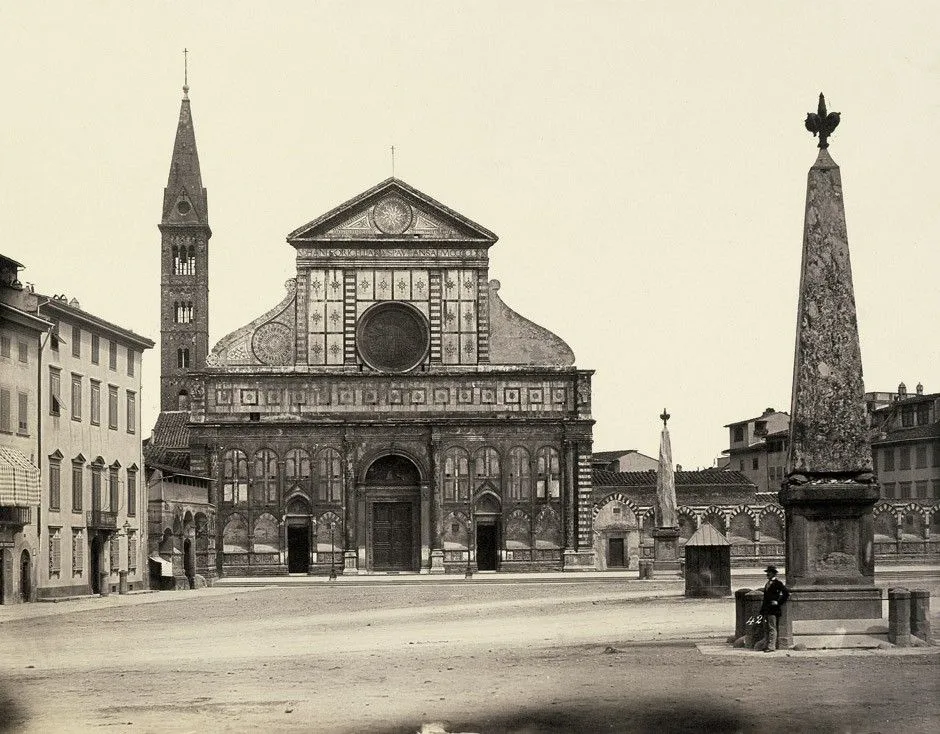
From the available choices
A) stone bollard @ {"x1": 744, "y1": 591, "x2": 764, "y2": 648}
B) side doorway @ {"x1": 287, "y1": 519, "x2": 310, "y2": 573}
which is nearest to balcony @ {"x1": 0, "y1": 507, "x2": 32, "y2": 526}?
stone bollard @ {"x1": 744, "y1": 591, "x2": 764, "y2": 648}

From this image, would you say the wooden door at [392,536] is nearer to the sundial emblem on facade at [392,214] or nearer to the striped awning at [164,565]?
the sundial emblem on facade at [392,214]

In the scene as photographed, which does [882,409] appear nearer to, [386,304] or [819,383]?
[386,304]

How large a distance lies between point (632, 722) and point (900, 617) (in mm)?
5922

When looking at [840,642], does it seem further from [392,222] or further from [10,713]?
[392,222]

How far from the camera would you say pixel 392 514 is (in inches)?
2502

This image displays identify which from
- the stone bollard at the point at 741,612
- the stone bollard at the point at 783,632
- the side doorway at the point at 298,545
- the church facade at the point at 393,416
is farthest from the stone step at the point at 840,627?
the side doorway at the point at 298,545

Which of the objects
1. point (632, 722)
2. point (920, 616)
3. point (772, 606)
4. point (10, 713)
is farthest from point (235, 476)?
point (632, 722)

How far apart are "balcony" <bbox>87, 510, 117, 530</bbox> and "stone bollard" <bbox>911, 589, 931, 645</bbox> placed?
3011cm

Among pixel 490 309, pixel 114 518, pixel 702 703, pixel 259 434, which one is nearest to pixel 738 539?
pixel 490 309

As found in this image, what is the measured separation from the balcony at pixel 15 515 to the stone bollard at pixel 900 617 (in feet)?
77.7

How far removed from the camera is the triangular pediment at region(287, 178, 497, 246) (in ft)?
210

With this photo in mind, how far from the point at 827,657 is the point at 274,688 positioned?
5922 millimetres

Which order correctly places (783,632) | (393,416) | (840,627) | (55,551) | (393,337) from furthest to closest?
(393,337) → (393,416) → (55,551) → (840,627) → (783,632)

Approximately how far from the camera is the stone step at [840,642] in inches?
650
